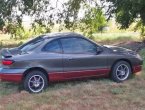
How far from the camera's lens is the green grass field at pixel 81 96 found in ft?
27.9

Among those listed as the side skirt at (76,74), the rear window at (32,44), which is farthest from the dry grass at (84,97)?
the rear window at (32,44)

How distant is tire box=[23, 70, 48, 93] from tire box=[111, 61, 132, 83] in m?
1.92

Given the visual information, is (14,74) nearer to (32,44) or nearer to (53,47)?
(32,44)

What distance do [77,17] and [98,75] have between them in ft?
32.9

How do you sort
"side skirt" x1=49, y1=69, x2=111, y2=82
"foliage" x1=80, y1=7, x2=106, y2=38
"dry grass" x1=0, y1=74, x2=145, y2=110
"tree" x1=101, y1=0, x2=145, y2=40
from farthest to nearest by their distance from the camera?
"foliage" x1=80, y1=7, x2=106, y2=38 → "tree" x1=101, y1=0, x2=145, y2=40 → "side skirt" x1=49, y1=69, x2=111, y2=82 → "dry grass" x1=0, y1=74, x2=145, y2=110

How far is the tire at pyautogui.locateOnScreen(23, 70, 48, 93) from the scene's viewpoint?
967cm

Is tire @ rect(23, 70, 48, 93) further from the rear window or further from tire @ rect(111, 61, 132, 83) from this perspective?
tire @ rect(111, 61, 132, 83)

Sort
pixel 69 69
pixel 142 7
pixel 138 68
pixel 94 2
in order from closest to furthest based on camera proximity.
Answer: pixel 69 69 → pixel 138 68 → pixel 142 7 → pixel 94 2

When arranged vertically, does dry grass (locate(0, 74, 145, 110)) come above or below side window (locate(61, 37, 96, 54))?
below

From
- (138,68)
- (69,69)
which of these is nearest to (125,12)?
(138,68)

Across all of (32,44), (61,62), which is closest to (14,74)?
(32,44)

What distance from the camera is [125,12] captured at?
1766 cm

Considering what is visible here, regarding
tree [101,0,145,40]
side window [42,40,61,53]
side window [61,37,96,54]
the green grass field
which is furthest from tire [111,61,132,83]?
tree [101,0,145,40]

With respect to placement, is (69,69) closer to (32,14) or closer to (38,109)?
(38,109)
